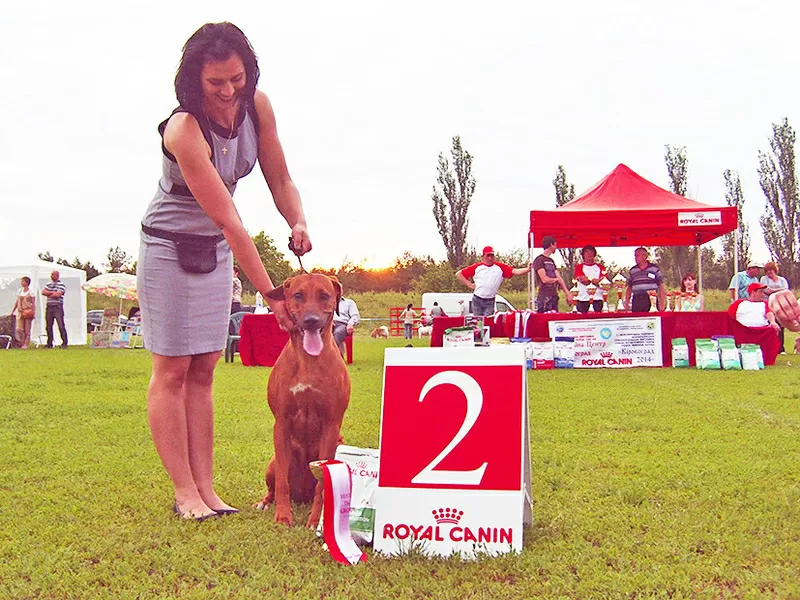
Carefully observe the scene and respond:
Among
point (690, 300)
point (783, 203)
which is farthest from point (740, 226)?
point (690, 300)

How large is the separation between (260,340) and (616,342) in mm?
4962

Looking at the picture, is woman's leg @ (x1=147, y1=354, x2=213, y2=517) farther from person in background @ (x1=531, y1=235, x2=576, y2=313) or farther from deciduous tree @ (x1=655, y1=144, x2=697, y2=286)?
deciduous tree @ (x1=655, y1=144, x2=697, y2=286)

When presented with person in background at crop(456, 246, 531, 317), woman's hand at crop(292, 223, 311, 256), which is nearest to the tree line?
person in background at crop(456, 246, 531, 317)

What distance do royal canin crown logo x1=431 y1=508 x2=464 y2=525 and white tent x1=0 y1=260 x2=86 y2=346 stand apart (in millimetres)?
20042

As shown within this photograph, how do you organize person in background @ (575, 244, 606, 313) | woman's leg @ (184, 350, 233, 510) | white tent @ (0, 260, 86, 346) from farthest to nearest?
1. white tent @ (0, 260, 86, 346)
2. person in background @ (575, 244, 606, 313)
3. woman's leg @ (184, 350, 233, 510)

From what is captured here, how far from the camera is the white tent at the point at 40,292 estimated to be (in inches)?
828

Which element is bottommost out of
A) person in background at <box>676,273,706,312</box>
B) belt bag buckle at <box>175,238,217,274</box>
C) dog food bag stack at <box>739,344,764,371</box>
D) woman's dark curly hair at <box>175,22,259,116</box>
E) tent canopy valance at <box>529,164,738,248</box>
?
dog food bag stack at <box>739,344,764,371</box>

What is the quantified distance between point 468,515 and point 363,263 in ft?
150

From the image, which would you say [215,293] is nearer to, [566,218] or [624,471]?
[624,471]

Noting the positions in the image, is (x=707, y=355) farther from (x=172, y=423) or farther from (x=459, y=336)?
(x=172, y=423)

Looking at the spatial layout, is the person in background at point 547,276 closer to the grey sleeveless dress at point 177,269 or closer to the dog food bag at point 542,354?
the dog food bag at point 542,354

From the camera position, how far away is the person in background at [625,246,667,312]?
1171cm

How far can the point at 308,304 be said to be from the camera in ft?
9.59

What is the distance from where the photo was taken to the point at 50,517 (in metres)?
3.11
